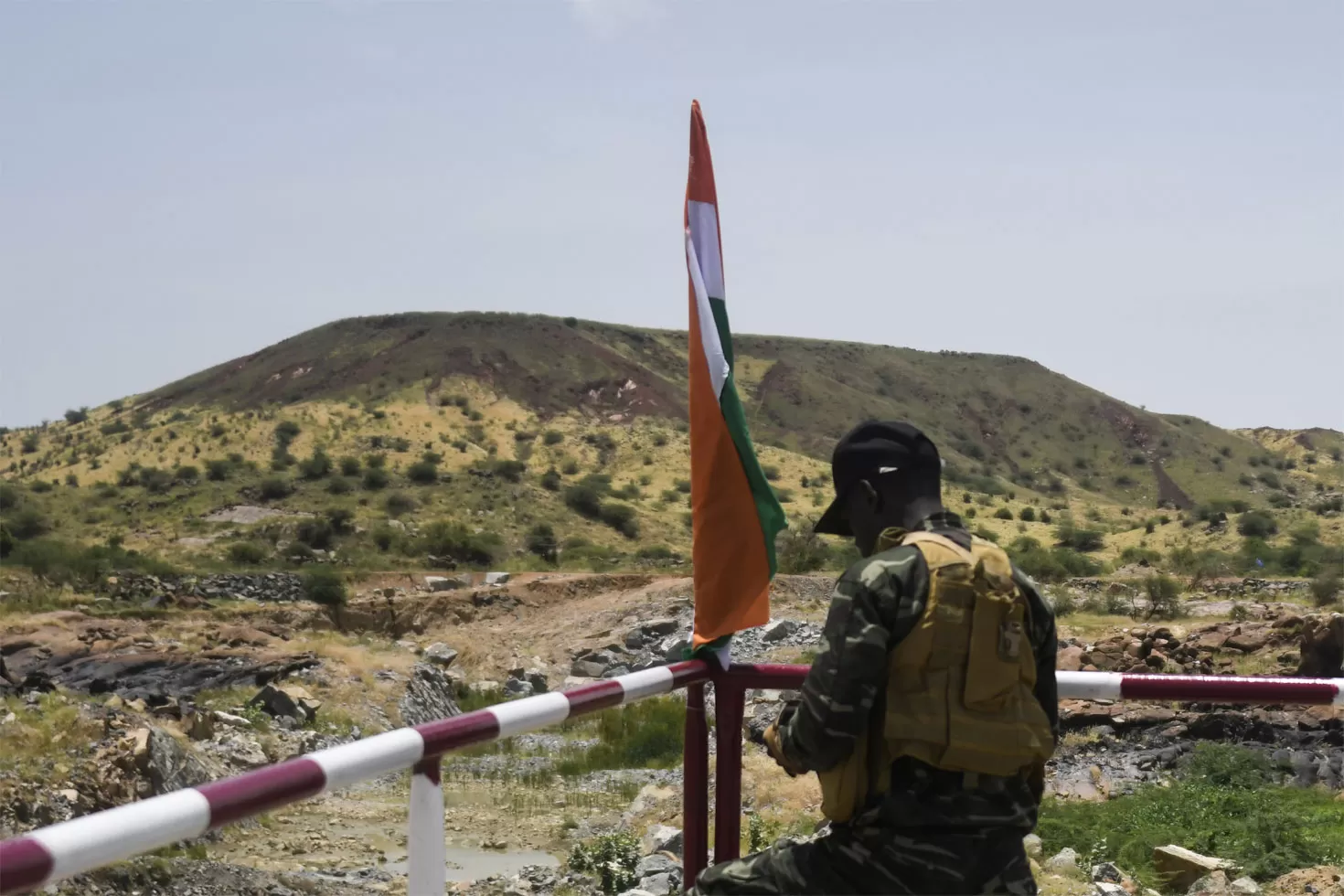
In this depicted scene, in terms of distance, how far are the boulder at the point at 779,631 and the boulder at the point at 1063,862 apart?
713 inches

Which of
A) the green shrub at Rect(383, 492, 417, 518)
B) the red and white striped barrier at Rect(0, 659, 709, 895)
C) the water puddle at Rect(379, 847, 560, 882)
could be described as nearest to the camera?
the red and white striped barrier at Rect(0, 659, 709, 895)

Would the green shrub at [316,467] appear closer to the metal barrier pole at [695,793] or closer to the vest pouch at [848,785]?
the metal barrier pole at [695,793]

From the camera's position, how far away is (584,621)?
3133cm

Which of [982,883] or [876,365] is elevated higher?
[876,365]

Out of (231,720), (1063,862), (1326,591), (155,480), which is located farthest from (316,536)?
(1063,862)

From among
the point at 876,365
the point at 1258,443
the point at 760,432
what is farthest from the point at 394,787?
the point at 1258,443

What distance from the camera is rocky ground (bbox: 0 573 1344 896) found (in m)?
8.62

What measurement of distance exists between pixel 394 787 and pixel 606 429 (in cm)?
6439

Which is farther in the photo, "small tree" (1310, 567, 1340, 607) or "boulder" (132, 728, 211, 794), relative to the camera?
"small tree" (1310, 567, 1340, 607)

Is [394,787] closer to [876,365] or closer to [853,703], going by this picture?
[853,703]

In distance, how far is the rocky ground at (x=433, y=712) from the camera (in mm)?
8617

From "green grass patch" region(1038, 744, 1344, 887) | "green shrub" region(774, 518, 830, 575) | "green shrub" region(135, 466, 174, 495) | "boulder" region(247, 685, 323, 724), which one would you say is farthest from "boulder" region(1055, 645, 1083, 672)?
"green shrub" region(135, 466, 174, 495)

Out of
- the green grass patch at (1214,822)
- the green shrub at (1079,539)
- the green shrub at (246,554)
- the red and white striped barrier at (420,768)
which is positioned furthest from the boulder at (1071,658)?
the green shrub at (1079,539)

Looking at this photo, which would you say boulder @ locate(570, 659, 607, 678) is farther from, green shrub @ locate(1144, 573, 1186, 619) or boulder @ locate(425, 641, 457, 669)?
green shrub @ locate(1144, 573, 1186, 619)
